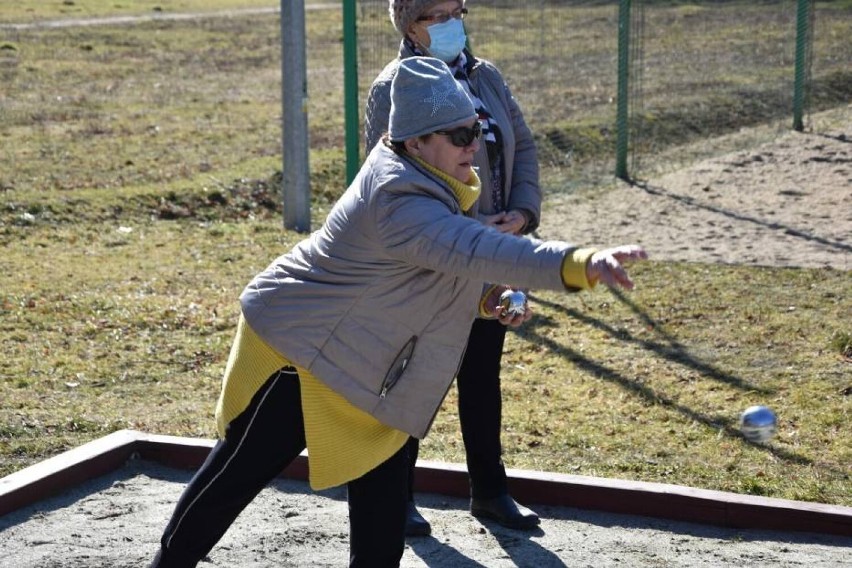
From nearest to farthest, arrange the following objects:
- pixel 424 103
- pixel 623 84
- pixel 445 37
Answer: pixel 424 103, pixel 445 37, pixel 623 84

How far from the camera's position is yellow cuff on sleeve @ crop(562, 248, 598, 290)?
327 centimetres

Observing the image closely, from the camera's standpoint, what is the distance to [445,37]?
15.7 feet

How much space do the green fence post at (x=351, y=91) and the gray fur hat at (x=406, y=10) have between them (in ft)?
16.1

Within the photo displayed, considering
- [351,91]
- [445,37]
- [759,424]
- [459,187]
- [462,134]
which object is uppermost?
[445,37]

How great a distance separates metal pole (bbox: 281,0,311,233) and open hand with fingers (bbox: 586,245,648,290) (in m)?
7.75

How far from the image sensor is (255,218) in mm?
11445

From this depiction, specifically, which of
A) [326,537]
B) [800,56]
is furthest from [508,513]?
[800,56]

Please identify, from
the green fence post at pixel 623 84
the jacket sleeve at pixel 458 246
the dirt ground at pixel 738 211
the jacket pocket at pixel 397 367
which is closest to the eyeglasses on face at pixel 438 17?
the jacket sleeve at pixel 458 246

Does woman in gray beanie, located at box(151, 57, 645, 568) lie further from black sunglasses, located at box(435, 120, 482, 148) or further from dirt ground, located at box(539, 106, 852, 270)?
dirt ground, located at box(539, 106, 852, 270)

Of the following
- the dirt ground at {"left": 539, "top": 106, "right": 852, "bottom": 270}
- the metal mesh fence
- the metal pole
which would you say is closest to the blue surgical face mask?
the dirt ground at {"left": 539, "top": 106, "right": 852, "bottom": 270}

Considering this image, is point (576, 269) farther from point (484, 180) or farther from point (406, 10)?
point (406, 10)

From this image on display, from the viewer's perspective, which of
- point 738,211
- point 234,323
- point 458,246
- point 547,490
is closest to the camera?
point 458,246

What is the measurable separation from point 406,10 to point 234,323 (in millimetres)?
3744

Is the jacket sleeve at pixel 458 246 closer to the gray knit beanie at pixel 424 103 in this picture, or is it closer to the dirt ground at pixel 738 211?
the gray knit beanie at pixel 424 103
